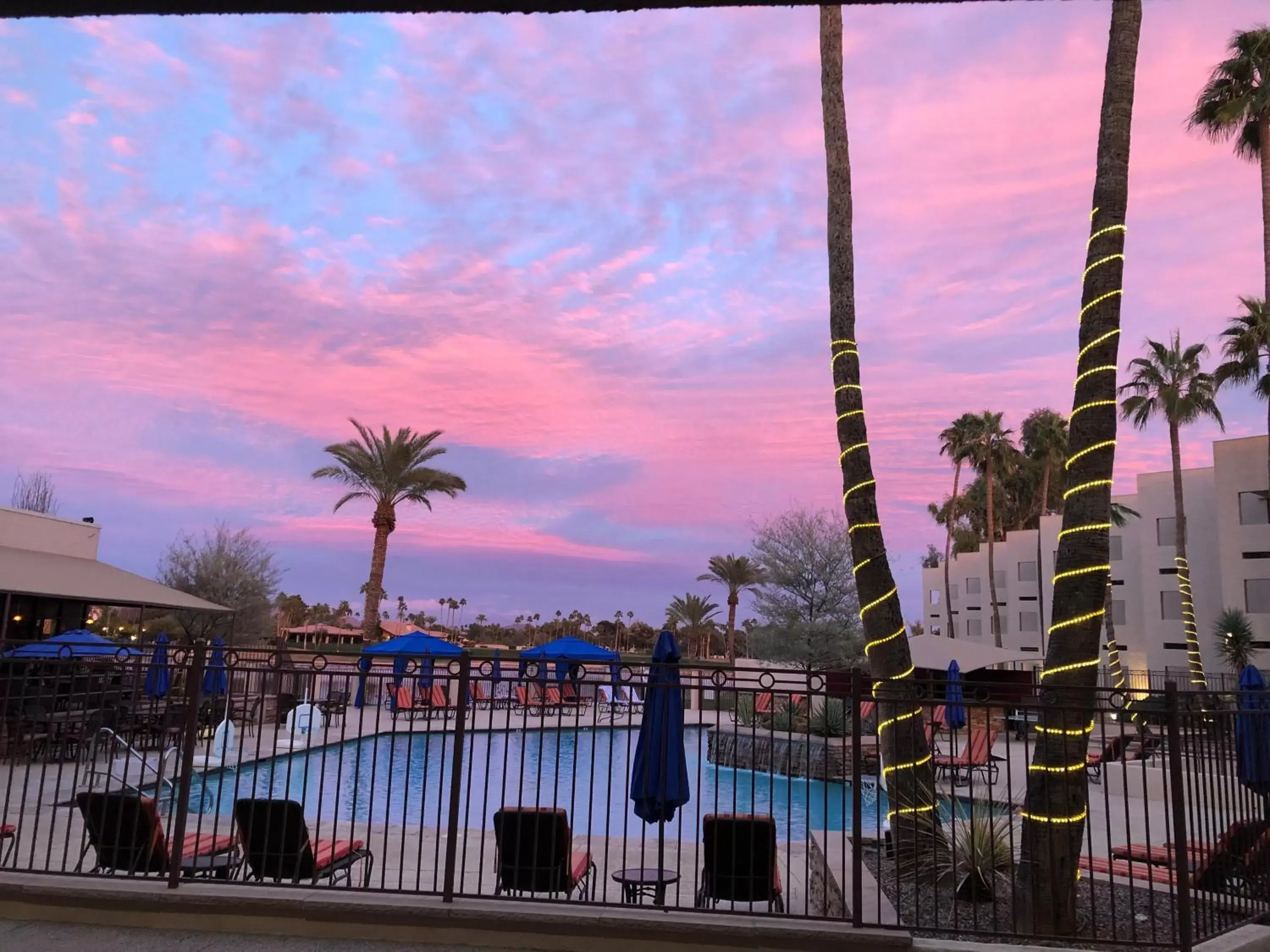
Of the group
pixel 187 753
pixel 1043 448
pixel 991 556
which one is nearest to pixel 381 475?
pixel 187 753

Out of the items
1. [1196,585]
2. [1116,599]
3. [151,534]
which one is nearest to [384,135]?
[151,534]

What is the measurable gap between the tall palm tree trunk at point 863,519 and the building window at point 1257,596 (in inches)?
1255

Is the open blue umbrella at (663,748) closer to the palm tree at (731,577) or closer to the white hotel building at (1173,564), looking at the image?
the white hotel building at (1173,564)

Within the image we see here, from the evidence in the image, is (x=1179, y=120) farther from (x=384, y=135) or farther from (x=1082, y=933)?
(x=1082, y=933)

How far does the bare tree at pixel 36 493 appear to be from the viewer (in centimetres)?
4228

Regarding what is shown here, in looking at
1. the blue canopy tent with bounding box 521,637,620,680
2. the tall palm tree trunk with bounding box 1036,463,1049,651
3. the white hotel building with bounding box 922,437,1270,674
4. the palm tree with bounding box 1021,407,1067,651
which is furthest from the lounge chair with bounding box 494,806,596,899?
the tall palm tree trunk with bounding box 1036,463,1049,651

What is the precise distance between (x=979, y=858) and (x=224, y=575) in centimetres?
3240

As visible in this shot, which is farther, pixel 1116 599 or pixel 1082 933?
pixel 1116 599

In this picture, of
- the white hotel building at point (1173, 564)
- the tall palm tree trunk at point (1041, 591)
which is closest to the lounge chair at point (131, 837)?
the white hotel building at point (1173, 564)

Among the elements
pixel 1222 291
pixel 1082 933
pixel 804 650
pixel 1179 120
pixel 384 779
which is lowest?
pixel 384 779

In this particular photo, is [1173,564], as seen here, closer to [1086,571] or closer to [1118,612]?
[1118,612]

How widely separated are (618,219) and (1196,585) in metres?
33.0

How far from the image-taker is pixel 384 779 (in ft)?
55.6

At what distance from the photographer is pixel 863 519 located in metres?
8.34
